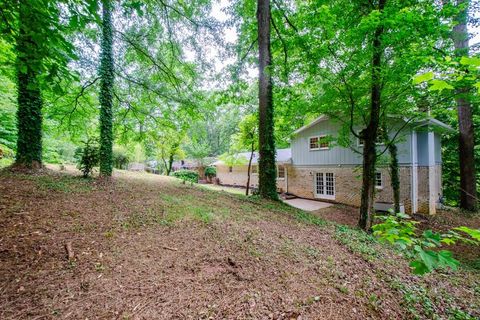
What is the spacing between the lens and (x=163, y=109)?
27.6 feet

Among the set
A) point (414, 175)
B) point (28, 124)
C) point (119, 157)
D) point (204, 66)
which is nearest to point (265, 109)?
point (204, 66)

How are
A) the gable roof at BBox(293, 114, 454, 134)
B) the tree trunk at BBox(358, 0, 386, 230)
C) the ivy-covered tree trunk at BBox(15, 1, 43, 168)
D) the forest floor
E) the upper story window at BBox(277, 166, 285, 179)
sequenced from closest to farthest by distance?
the forest floor, the ivy-covered tree trunk at BBox(15, 1, 43, 168), the tree trunk at BBox(358, 0, 386, 230), the gable roof at BBox(293, 114, 454, 134), the upper story window at BBox(277, 166, 285, 179)

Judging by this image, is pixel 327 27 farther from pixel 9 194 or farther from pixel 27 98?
pixel 27 98

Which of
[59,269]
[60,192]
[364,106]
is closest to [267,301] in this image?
[59,269]

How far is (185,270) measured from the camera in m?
2.64

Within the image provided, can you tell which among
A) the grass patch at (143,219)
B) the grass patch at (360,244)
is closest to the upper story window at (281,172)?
the grass patch at (360,244)

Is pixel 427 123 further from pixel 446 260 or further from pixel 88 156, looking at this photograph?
pixel 88 156

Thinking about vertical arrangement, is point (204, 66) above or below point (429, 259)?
above

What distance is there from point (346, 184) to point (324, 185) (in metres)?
1.48

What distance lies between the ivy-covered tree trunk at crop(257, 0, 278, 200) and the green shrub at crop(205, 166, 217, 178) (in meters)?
19.3

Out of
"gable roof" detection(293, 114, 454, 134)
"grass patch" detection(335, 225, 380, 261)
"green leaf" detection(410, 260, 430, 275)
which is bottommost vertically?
"grass patch" detection(335, 225, 380, 261)

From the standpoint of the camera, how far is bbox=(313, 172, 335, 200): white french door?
13.4m

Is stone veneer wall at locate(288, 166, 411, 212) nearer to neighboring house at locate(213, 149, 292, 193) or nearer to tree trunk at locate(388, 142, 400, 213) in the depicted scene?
neighboring house at locate(213, 149, 292, 193)

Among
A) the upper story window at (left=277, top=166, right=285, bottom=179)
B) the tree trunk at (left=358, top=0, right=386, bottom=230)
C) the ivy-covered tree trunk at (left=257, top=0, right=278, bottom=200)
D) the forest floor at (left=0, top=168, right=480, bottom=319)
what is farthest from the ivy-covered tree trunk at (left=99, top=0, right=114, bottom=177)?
the upper story window at (left=277, top=166, right=285, bottom=179)
